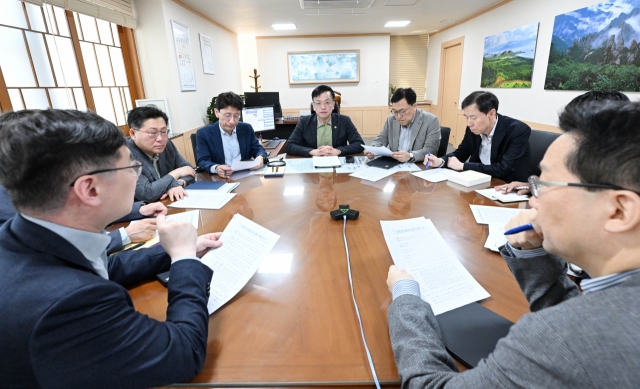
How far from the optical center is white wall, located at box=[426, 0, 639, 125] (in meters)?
3.85

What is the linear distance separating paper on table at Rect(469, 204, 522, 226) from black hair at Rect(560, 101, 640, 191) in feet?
2.60

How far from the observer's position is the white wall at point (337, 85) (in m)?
7.44

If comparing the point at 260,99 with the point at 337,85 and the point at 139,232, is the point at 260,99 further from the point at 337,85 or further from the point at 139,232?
the point at 139,232

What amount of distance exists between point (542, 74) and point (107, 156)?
16.8 feet

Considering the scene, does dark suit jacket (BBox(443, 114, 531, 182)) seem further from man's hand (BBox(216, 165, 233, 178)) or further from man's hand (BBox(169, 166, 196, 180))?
man's hand (BBox(169, 166, 196, 180))

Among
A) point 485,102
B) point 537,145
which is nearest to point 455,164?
point 485,102

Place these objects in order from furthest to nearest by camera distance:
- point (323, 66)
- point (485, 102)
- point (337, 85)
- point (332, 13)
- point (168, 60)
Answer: point (337, 85) < point (323, 66) < point (332, 13) < point (168, 60) < point (485, 102)

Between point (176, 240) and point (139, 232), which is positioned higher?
point (176, 240)

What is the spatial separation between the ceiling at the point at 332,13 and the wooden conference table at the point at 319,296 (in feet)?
12.6

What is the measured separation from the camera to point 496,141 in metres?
2.27

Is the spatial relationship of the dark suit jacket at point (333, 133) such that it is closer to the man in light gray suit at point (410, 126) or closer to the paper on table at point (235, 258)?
the man in light gray suit at point (410, 126)

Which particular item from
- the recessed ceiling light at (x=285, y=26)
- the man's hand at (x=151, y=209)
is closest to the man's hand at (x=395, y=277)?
the man's hand at (x=151, y=209)

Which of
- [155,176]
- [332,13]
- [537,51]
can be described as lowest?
[155,176]

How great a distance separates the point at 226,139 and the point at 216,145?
128 mm
